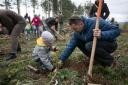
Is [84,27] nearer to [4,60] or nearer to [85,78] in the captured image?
[85,78]

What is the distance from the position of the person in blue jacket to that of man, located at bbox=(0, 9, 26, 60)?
234 cm


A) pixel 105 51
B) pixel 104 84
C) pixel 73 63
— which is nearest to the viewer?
pixel 104 84

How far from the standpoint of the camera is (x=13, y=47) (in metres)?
8.67

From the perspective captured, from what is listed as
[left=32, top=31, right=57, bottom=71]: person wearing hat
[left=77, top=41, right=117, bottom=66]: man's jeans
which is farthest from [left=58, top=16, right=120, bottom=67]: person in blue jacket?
[left=32, top=31, right=57, bottom=71]: person wearing hat

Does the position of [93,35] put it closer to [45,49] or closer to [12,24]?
[45,49]

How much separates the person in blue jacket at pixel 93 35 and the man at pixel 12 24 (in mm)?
2339

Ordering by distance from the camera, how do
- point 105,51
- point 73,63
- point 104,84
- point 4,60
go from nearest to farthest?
point 104,84, point 105,51, point 73,63, point 4,60

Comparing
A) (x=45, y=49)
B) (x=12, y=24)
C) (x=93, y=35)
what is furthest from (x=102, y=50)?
(x=12, y=24)

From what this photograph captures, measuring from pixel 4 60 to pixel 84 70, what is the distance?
257 centimetres

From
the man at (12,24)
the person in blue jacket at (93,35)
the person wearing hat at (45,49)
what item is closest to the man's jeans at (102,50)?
the person in blue jacket at (93,35)

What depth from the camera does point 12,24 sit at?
881cm

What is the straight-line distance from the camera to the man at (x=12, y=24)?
8478 mm

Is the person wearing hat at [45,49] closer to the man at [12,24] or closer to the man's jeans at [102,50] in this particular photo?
the man's jeans at [102,50]

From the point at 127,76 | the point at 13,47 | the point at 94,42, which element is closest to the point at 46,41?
the point at 94,42
